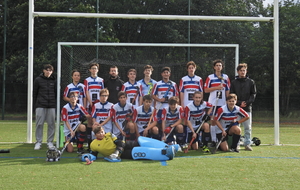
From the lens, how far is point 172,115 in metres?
6.04

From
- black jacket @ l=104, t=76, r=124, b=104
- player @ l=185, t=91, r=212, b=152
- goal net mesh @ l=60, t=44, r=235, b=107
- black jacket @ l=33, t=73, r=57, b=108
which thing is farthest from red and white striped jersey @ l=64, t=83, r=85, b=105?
player @ l=185, t=91, r=212, b=152

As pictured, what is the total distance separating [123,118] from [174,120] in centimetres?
87

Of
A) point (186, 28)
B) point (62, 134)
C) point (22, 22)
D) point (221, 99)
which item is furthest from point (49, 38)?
point (221, 99)

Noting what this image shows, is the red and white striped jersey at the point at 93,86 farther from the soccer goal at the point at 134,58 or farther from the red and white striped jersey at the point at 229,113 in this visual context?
the red and white striped jersey at the point at 229,113

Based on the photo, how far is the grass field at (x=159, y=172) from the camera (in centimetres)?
350

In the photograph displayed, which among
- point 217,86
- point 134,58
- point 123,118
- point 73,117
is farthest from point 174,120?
point 134,58

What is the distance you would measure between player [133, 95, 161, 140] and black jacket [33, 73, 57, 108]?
5.14 feet

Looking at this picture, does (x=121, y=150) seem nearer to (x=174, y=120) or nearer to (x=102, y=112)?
(x=102, y=112)

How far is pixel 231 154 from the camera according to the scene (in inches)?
214

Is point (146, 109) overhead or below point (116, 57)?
below

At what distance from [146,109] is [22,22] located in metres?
12.6

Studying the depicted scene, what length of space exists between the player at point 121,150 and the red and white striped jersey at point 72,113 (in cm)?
116

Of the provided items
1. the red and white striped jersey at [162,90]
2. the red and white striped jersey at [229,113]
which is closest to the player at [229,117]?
the red and white striped jersey at [229,113]

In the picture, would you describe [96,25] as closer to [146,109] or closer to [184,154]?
[146,109]
